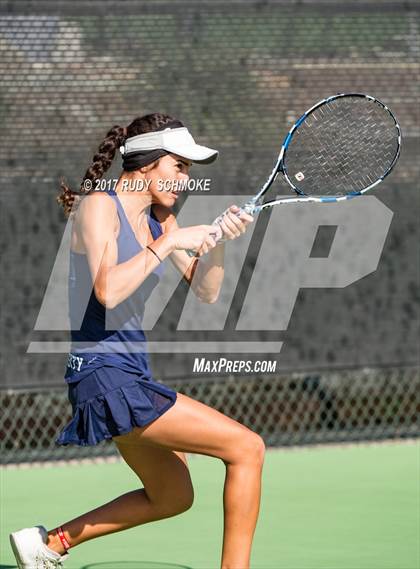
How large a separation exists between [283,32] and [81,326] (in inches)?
139

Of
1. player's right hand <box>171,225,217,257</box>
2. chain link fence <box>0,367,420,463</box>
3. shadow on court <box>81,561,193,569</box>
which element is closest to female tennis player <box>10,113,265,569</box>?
player's right hand <box>171,225,217,257</box>

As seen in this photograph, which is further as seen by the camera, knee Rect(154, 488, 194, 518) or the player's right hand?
knee Rect(154, 488, 194, 518)

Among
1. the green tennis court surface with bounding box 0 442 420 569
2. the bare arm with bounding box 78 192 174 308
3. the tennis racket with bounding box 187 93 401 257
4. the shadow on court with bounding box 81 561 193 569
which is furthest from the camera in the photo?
the tennis racket with bounding box 187 93 401 257

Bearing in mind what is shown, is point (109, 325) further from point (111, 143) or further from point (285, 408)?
point (285, 408)

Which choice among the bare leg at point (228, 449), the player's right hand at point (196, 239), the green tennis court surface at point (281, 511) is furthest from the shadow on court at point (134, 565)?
the player's right hand at point (196, 239)

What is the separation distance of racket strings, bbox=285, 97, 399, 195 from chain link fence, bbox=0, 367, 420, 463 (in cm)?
165

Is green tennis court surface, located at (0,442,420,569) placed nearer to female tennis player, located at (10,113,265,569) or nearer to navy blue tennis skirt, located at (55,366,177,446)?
female tennis player, located at (10,113,265,569)

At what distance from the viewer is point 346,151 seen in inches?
227

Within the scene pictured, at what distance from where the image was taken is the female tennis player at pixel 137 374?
3.93 metres

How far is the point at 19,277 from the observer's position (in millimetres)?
6914

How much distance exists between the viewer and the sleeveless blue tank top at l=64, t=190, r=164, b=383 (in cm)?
401

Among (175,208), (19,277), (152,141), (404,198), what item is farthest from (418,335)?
(152,141)

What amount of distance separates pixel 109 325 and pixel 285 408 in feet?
11.6

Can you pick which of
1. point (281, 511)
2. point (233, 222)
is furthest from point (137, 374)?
point (281, 511)
